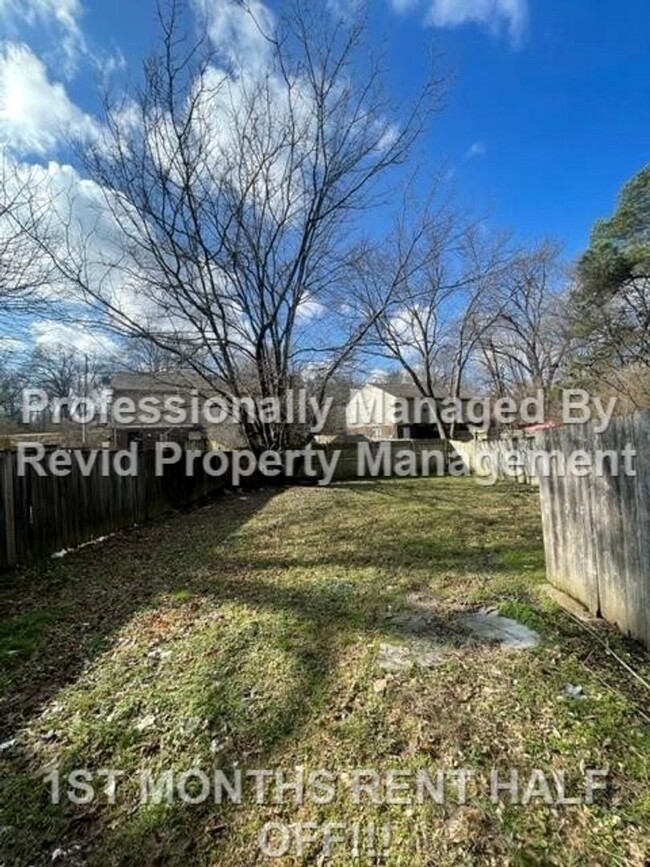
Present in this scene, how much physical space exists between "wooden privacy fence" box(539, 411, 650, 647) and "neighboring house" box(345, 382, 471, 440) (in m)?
22.4

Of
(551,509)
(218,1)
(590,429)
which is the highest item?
(218,1)

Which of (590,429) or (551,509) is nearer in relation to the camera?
(590,429)

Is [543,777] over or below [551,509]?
below

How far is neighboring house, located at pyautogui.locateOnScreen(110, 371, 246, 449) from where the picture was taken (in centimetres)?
1144

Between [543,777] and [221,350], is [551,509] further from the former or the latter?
[221,350]

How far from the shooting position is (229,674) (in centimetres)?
241

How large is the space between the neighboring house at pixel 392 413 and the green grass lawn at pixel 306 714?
22.8 metres

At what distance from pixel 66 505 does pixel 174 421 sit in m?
11.2

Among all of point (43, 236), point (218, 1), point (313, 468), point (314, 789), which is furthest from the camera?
point (313, 468)

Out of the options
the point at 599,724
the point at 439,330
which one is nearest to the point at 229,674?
the point at 599,724

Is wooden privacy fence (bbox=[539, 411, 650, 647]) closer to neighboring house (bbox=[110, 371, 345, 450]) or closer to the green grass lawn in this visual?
the green grass lawn

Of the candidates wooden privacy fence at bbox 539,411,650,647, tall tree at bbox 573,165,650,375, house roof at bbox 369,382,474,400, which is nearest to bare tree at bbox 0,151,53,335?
wooden privacy fence at bbox 539,411,650,647

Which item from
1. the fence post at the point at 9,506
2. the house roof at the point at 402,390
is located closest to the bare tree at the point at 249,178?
the fence post at the point at 9,506

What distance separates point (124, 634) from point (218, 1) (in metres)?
10.1
